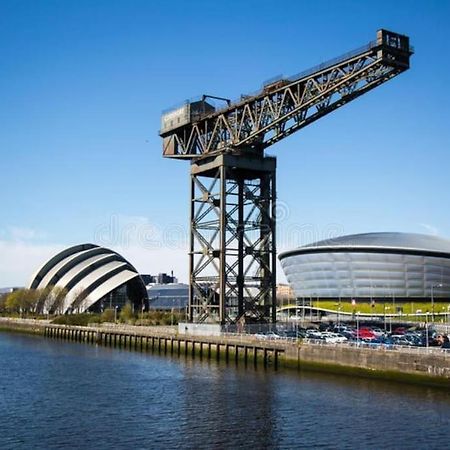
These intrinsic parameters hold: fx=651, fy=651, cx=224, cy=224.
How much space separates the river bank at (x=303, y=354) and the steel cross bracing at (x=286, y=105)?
18568mm

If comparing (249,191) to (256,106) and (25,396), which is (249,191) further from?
(25,396)

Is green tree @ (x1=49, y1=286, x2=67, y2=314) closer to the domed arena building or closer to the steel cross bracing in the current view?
the domed arena building

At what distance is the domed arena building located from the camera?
127 metres

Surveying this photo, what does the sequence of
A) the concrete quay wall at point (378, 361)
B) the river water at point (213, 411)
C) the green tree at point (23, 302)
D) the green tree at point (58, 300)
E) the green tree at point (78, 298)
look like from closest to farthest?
the river water at point (213, 411)
the concrete quay wall at point (378, 361)
the green tree at point (58, 300)
the green tree at point (78, 298)
the green tree at point (23, 302)

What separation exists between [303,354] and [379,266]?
2993 inches

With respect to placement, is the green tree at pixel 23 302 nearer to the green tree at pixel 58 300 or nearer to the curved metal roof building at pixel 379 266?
the green tree at pixel 58 300

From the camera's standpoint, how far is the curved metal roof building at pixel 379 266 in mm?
119688

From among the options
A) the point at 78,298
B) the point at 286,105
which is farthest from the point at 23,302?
the point at 286,105

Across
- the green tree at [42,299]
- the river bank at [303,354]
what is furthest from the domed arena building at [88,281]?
the river bank at [303,354]

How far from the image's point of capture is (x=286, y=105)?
57.3m

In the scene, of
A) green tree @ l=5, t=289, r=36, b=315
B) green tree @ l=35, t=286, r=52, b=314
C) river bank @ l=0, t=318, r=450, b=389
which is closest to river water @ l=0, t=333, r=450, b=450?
river bank @ l=0, t=318, r=450, b=389

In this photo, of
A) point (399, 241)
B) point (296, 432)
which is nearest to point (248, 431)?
point (296, 432)

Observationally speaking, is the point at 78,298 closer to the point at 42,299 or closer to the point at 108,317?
the point at 42,299

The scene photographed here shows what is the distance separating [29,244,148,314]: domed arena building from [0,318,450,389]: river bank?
153ft
